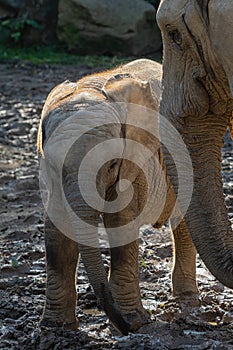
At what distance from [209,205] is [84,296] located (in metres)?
2.01

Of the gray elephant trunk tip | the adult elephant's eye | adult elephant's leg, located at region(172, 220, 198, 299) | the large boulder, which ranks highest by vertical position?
the large boulder

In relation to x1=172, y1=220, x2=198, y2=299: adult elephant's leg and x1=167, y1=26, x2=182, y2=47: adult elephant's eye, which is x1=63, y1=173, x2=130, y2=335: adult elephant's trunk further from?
x1=172, y1=220, x2=198, y2=299: adult elephant's leg

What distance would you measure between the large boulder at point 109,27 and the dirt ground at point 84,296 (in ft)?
24.3

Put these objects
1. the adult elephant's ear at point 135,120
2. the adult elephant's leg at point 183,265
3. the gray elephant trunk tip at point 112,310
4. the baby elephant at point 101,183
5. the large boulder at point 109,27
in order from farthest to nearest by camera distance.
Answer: the large boulder at point 109,27 → the adult elephant's leg at point 183,265 → the adult elephant's ear at point 135,120 → the baby elephant at point 101,183 → the gray elephant trunk tip at point 112,310

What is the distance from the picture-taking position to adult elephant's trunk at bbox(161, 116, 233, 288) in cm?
395

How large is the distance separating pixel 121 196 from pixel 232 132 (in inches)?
36.2

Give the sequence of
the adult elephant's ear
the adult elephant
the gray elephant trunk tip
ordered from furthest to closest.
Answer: the adult elephant's ear → the gray elephant trunk tip → the adult elephant

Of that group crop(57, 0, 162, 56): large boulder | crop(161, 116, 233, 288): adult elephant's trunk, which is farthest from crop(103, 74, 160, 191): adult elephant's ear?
crop(57, 0, 162, 56): large boulder

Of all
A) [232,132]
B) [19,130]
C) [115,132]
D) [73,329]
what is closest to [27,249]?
[73,329]

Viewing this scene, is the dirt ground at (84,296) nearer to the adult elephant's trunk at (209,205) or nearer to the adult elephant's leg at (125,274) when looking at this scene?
the adult elephant's leg at (125,274)

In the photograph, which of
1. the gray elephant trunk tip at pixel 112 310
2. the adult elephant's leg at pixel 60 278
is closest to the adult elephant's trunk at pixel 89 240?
the gray elephant trunk tip at pixel 112 310

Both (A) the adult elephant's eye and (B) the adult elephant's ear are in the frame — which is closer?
(A) the adult elephant's eye

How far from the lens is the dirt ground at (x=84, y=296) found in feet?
16.6

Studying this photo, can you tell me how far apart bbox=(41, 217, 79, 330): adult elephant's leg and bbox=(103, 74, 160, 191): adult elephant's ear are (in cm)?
43
